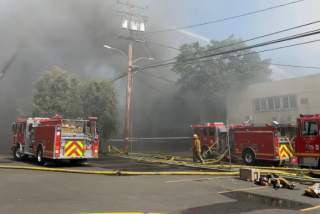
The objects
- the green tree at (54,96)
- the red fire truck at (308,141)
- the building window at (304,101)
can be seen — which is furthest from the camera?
the building window at (304,101)

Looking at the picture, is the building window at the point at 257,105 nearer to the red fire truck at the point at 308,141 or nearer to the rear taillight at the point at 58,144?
the red fire truck at the point at 308,141

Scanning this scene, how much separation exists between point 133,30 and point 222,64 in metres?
12.2

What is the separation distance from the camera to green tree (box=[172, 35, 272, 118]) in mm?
30250

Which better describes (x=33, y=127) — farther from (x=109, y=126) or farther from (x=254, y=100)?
(x=254, y=100)

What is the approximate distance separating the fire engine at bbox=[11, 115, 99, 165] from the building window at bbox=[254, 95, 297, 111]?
64.1ft

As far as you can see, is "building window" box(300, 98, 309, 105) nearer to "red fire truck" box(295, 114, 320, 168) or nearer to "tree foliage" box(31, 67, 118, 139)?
"red fire truck" box(295, 114, 320, 168)

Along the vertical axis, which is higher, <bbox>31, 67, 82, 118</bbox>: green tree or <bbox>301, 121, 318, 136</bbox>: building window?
<bbox>31, 67, 82, 118</bbox>: green tree

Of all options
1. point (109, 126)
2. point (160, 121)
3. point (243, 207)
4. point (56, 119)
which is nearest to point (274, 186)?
point (243, 207)

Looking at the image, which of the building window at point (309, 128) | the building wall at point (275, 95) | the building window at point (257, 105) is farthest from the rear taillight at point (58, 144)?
the building window at point (257, 105)

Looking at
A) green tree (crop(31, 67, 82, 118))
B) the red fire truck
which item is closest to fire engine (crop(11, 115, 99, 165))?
green tree (crop(31, 67, 82, 118))

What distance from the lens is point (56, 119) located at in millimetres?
13883

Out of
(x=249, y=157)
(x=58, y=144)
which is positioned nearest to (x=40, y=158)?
(x=58, y=144)

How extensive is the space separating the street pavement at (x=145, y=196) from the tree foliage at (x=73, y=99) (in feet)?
45.7

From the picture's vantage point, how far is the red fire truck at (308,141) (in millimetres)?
10914
